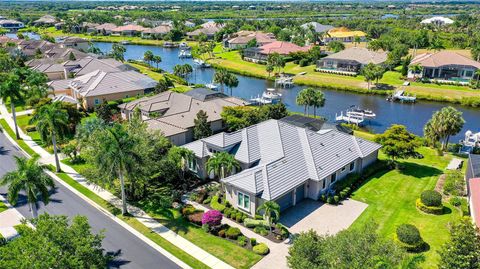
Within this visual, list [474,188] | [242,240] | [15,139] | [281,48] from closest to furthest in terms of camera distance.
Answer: [242,240] < [474,188] < [15,139] < [281,48]

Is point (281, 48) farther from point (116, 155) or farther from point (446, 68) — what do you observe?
point (116, 155)

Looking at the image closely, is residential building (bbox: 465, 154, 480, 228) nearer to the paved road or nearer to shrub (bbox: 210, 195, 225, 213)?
shrub (bbox: 210, 195, 225, 213)

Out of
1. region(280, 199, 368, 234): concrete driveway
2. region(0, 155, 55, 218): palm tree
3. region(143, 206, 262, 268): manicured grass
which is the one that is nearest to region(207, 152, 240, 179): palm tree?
region(143, 206, 262, 268): manicured grass

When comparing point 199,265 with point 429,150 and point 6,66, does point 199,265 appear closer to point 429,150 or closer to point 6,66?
point 429,150

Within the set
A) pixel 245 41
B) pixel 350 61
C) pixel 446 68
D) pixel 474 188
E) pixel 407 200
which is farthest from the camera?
pixel 245 41

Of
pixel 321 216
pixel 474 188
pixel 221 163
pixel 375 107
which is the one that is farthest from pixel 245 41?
pixel 474 188

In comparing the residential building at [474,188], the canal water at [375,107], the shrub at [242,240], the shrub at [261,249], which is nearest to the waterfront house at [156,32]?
the canal water at [375,107]
